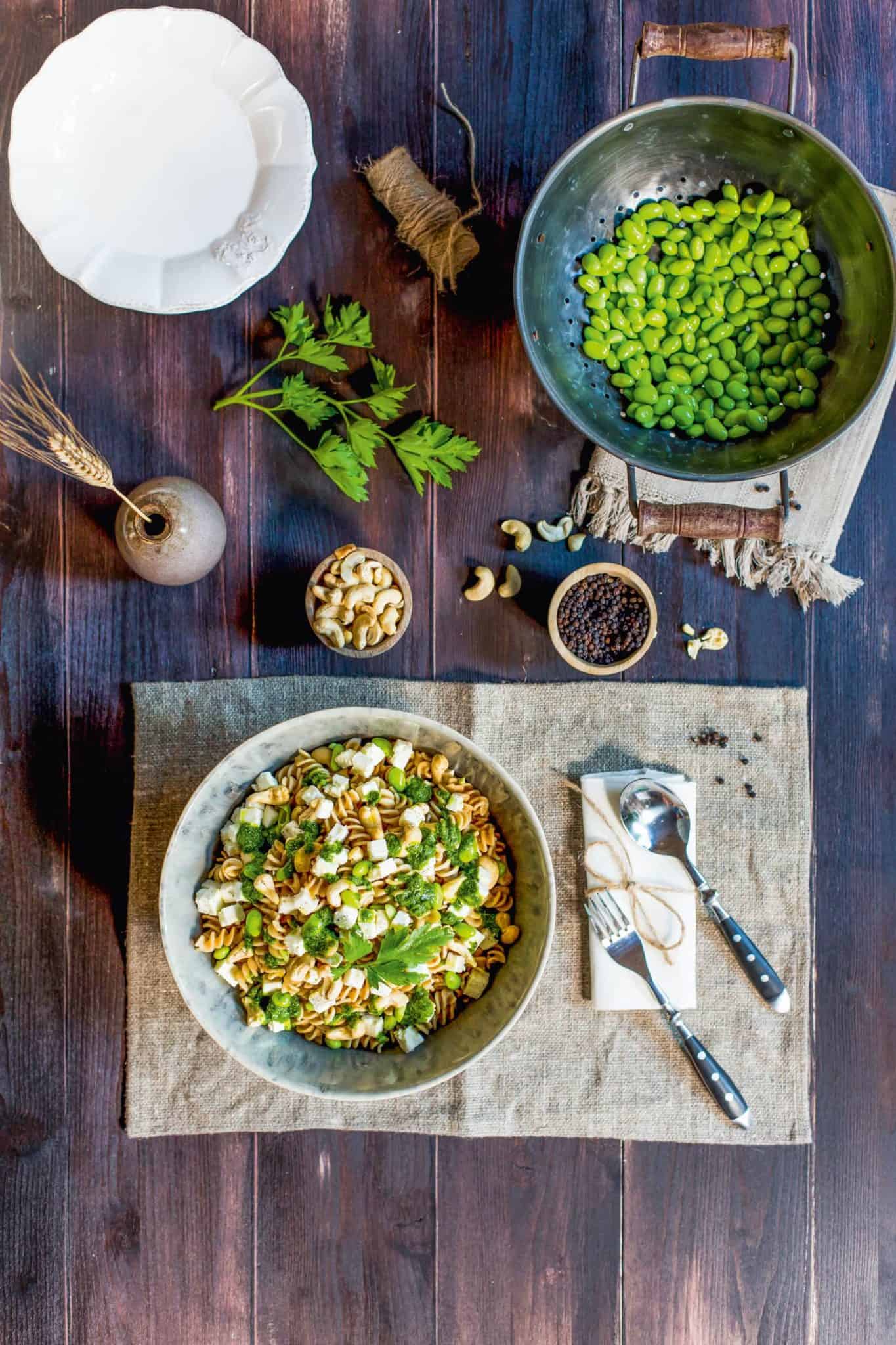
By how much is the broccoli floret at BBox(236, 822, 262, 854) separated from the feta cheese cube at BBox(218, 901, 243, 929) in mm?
97

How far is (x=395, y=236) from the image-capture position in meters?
1.81

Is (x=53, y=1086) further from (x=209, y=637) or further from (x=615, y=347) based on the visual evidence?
(x=615, y=347)

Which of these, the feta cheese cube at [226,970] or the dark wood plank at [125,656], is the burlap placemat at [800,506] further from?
the feta cheese cube at [226,970]

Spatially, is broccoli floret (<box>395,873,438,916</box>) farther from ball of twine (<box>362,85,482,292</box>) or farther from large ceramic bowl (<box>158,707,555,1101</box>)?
ball of twine (<box>362,85,482,292</box>)

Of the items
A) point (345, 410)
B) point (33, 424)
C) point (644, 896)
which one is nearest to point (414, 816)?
point (644, 896)

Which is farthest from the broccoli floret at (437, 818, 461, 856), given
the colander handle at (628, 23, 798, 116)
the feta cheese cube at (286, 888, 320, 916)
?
the colander handle at (628, 23, 798, 116)

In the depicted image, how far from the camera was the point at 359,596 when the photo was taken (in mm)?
1687

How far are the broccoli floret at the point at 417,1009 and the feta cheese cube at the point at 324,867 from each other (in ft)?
0.82

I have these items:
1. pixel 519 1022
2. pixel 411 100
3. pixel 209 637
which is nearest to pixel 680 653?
pixel 519 1022

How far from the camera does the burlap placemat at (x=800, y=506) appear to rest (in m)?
1.81

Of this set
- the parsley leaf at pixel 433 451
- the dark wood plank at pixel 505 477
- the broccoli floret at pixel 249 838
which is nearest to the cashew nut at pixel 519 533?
the dark wood plank at pixel 505 477

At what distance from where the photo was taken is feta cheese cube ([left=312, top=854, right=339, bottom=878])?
1540 mm

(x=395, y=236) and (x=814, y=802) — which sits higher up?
(x=395, y=236)

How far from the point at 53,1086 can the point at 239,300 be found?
1.52 metres
